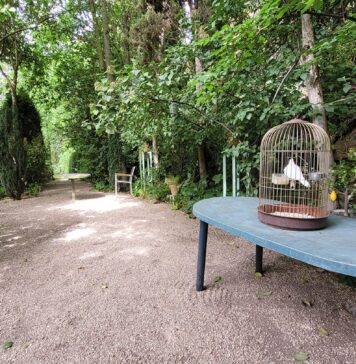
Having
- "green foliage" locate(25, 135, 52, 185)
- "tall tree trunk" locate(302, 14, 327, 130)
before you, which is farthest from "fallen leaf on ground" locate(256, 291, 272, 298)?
"green foliage" locate(25, 135, 52, 185)

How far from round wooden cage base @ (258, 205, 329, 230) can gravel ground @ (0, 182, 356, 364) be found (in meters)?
0.75

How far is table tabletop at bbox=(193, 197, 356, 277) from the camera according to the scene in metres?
1.16

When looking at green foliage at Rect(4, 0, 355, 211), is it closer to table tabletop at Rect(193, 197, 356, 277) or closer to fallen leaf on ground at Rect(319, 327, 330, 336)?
table tabletop at Rect(193, 197, 356, 277)

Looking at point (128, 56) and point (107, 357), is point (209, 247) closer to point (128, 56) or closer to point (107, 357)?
point (107, 357)

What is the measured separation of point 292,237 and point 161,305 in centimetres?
121

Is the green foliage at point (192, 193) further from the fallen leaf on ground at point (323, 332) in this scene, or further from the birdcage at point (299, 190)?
the fallen leaf on ground at point (323, 332)

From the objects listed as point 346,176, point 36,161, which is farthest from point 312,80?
point 36,161

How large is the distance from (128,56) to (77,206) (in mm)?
4774

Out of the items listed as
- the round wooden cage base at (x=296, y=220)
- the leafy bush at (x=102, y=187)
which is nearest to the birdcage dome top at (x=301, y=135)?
the round wooden cage base at (x=296, y=220)

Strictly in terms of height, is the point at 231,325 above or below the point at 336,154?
below

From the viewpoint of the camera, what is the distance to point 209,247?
10.9 feet

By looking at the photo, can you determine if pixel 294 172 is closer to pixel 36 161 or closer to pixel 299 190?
pixel 299 190

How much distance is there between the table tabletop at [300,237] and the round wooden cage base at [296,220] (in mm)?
34

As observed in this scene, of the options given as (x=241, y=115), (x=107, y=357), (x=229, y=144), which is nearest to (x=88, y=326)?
(x=107, y=357)
